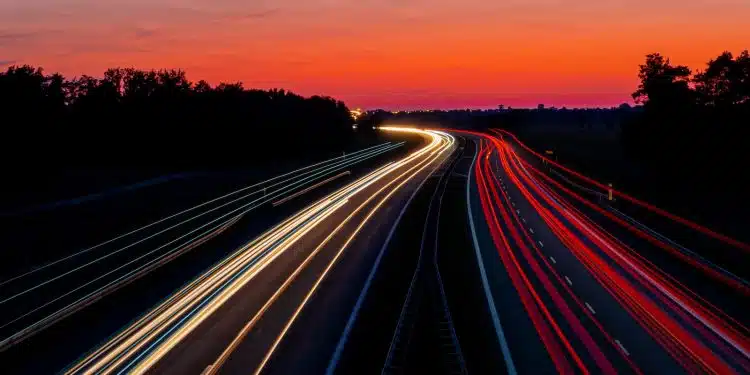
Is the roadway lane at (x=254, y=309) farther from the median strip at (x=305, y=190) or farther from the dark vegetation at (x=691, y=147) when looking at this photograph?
the dark vegetation at (x=691, y=147)

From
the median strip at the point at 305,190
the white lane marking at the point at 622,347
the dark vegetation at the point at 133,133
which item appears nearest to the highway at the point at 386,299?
the white lane marking at the point at 622,347

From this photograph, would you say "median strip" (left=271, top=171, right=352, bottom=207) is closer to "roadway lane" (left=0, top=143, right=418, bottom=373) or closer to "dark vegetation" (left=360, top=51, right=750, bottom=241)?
"roadway lane" (left=0, top=143, right=418, bottom=373)

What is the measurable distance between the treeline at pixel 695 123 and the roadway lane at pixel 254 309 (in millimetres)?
31442

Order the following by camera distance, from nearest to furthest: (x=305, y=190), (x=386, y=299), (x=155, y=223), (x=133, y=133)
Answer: (x=386, y=299) < (x=155, y=223) < (x=305, y=190) < (x=133, y=133)

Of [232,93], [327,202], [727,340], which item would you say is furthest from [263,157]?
[727,340]

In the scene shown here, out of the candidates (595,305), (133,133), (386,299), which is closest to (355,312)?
(386,299)

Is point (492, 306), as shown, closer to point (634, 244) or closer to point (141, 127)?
point (634, 244)

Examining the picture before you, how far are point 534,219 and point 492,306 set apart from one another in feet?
63.9

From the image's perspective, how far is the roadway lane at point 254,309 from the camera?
781 inches

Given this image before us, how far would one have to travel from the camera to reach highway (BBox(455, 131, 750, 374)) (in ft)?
65.8

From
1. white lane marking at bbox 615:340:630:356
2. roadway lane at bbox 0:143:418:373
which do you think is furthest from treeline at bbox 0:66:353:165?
white lane marking at bbox 615:340:630:356

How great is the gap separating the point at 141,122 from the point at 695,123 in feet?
189

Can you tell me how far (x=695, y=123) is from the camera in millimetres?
62875

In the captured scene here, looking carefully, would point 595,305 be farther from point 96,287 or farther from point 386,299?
point 96,287
